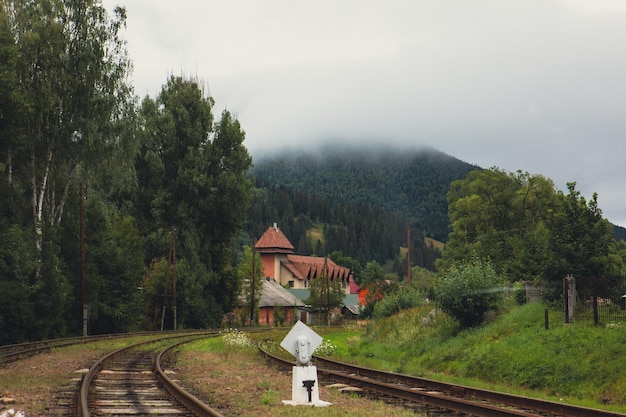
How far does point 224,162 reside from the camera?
68812 mm

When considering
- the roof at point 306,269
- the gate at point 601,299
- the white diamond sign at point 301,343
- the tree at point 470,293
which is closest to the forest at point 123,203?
the tree at point 470,293

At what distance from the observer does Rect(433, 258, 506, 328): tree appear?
2658cm

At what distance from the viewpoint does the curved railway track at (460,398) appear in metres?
12.3

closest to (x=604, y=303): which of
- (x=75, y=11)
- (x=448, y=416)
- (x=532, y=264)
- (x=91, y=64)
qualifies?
(x=448, y=416)

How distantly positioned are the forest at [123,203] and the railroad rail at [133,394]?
14.8 meters

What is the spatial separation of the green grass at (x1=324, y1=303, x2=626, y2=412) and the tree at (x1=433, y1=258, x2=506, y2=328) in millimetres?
673

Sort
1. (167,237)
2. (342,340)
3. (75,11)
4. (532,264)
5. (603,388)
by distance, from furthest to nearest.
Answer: (167,237)
(75,11)
(342,340)
(532,264)
(603,388)

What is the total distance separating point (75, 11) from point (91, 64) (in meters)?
3.79

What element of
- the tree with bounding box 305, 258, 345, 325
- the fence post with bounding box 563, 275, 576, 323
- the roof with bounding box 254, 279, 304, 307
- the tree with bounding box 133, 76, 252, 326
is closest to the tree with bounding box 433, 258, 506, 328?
the fence post with bounding box 563, 275, 576, 323

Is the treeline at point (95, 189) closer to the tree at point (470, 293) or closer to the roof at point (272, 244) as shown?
the tree at point (470, 293)

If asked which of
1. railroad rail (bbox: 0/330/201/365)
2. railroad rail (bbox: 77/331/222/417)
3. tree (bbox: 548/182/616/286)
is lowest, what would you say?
railroad rail (bbox: 0/330/201/365)

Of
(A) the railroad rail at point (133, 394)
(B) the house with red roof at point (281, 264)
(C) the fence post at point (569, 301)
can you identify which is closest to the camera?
(A) the railroad rail at point (133, 394)

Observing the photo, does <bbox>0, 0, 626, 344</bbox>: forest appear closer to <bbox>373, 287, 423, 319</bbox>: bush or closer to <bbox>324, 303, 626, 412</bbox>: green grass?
<bbox>324, 303, 626, 412</bbox>: green grass

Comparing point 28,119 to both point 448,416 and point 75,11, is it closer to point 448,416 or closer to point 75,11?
point 75,11
